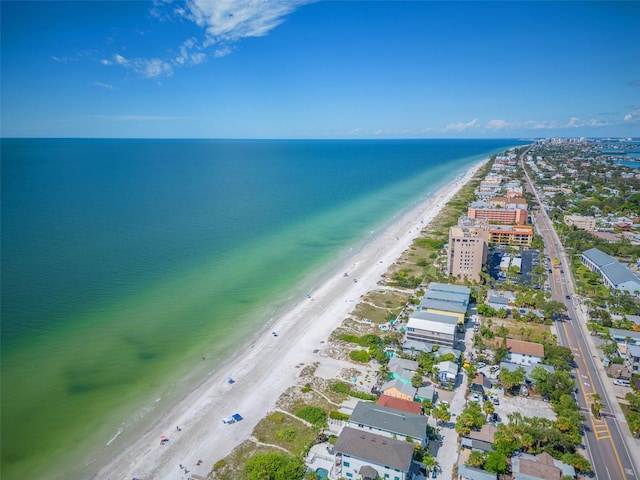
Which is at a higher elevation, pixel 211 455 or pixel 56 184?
pixel 56 184

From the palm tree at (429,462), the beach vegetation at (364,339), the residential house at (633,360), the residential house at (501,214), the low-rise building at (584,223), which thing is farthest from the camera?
the residential house at (501,214)

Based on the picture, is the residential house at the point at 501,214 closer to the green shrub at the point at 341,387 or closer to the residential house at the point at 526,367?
the residential house at the point at 526,367

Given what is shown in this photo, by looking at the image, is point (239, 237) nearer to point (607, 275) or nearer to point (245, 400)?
point (245, 400)

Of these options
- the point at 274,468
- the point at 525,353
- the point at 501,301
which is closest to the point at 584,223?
the point at 501,301

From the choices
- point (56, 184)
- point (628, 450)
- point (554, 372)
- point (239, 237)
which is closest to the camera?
point (628, 450)

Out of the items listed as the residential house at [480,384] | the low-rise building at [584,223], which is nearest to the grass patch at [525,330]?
the residential house at [480,384]

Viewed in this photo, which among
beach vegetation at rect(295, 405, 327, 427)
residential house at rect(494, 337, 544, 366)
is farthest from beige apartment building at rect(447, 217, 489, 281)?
beach vegetation at rect(295, 405, 327, 427)

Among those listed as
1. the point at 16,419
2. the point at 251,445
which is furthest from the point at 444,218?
the point at 16,419
